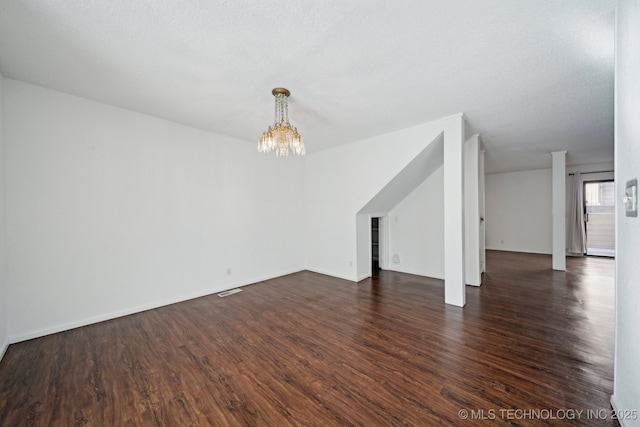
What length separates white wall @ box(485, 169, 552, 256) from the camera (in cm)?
712

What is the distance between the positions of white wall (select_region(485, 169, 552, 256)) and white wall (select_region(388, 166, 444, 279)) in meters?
4.98

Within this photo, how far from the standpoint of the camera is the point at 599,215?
271 inches

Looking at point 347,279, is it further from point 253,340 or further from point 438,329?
point 253,340

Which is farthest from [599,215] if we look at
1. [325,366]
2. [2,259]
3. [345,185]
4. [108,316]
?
[2,259]

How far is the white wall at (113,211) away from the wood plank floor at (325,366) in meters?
0.40

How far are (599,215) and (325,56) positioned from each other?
9.52 m

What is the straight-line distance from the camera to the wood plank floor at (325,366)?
160 centimetres

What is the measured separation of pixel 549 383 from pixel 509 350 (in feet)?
1.40

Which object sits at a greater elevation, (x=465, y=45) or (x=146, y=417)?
(x=465, y=45)

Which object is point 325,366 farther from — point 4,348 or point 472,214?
point 472,214

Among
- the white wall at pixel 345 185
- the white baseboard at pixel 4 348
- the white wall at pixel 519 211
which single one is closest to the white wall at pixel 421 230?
the white wall at pixel 345 185

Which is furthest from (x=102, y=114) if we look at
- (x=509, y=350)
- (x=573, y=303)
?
(x=573, y=303)

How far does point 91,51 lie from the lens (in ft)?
6.49

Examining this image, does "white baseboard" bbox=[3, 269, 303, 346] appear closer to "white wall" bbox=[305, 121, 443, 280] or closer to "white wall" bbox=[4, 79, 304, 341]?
"white wall" bbox=[4, 79, 304, 341]
